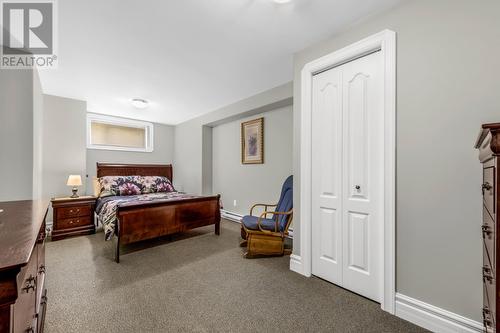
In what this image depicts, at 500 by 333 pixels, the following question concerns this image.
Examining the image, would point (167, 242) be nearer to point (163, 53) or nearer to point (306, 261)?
point (306, 261)

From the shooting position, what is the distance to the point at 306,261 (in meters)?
2.39

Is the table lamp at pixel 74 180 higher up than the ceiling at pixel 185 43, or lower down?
lower down

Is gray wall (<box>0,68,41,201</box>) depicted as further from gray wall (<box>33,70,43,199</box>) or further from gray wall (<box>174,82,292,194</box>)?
gray wall (<box>174,82,292,194</box>)

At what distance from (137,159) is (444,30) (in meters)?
5.68

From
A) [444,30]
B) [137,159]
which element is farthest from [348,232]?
[137,159]

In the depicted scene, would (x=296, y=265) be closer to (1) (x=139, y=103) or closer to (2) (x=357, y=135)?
(2) (x=357, y=135)

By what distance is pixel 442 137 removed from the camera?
62.2 inches

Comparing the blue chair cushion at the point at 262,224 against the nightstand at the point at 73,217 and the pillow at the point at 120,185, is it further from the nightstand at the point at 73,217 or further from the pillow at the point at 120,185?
the nightstand at the point at 73,217

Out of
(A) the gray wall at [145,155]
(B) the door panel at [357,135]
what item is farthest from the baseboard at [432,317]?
(A) the gray wall at [145,155]

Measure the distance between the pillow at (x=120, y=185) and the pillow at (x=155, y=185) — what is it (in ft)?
0.30

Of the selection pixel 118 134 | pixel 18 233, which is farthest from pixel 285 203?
pixel 118 134

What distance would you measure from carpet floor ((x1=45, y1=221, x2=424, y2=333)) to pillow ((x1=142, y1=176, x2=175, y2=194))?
6.03ft

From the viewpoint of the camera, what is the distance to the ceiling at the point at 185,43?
1.84 meters

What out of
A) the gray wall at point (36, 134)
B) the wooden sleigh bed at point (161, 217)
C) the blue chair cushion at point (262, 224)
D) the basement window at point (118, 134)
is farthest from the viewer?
the basement window at point (118, 134)
